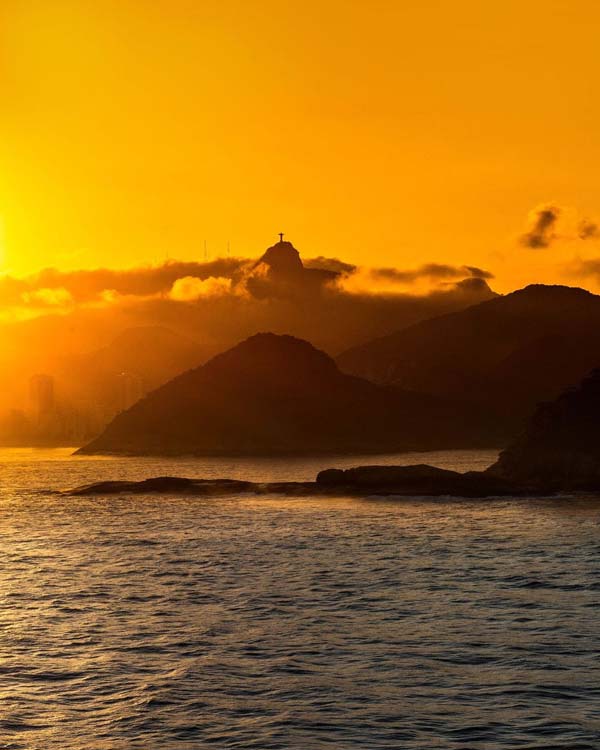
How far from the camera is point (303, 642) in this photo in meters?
46.7

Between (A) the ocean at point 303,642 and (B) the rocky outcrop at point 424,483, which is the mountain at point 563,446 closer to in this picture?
(B) the rocky outcrop at point 424,483

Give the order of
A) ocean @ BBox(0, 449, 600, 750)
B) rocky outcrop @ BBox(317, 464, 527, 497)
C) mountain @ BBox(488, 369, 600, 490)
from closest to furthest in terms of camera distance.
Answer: ocean @ BBox(0, 449, 600, 750), rocky outcrop @ BBox(317, 464, 527, 497), mountain @ BBox(488, 369, 600, 490)

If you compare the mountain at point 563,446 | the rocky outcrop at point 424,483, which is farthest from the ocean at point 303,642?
the mountain at point 563,446

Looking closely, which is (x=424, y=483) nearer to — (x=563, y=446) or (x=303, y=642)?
(x=563, y=446)

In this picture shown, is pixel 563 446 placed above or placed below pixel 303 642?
above

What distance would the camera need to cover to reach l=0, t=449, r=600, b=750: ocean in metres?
33.4

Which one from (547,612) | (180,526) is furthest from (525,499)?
(547,612)

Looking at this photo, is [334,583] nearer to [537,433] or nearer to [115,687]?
[115,687]

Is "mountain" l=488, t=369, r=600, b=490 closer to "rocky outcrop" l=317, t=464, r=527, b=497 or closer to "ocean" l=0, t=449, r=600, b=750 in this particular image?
"rocky outcrop" l=317, t=464, r=527, b=497

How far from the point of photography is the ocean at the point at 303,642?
109ft

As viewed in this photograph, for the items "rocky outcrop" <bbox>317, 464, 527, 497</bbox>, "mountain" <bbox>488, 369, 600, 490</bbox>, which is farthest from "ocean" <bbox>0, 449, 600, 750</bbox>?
"mountain" <bbox>488, 369, 600, 490</bbox>

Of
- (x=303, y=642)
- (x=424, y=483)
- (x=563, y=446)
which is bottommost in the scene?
(x=303, y=642)

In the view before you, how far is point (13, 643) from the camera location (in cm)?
4762

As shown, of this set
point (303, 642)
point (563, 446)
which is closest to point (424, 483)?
point (563, 446)
